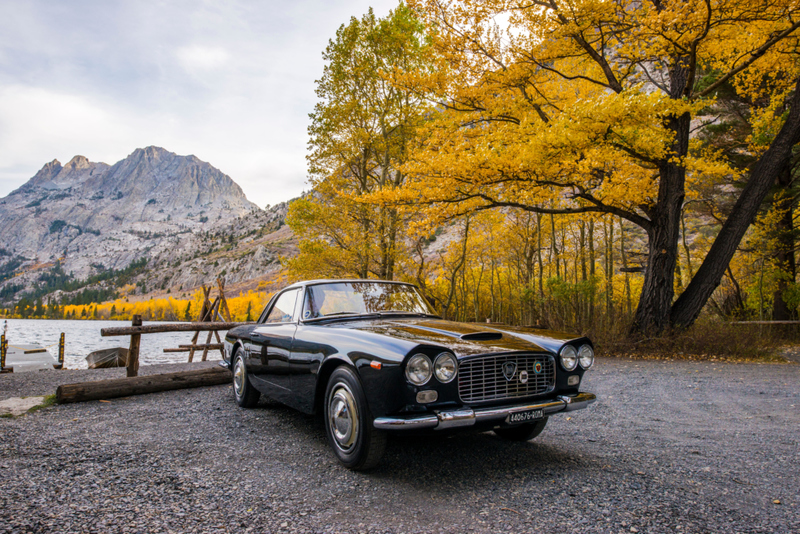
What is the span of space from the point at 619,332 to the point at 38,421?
39.2ft

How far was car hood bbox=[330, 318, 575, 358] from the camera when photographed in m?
3.07

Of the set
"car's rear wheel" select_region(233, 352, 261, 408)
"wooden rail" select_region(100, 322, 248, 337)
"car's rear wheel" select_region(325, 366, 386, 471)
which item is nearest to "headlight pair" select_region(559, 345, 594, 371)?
"car's rear wheel" select_region(325, 366, 386, 471)

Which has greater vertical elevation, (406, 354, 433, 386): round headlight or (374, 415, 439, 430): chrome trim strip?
(406, 354, 433, 386): round headlight

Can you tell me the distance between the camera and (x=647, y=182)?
1067 centimetres

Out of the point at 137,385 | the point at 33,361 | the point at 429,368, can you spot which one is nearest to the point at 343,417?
the point at 429,368

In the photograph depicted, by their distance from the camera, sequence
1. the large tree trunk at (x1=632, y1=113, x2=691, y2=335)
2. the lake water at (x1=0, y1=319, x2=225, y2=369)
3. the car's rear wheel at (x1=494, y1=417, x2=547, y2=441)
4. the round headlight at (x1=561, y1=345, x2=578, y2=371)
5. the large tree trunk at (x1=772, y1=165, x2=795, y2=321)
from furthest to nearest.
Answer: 1. the lake water at (x1=0, y1=319, x2=225, y2=369)
2. the large tree trunk at (x1=772, y1=165, x2=795, y2=321)
3. the large tree trunk at (x1=632, y1=113, x2=691, y2=335)
4. the car's rear wheel at (x1=494, y1=417, x2=547, y2=441)
5. the round headlight at (x1=561, y1=345, x2=578, y2=371)

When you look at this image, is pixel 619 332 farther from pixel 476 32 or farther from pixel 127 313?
pixel 127 313

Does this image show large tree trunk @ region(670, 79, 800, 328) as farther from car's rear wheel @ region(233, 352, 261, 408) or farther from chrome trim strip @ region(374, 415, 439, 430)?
chrome trim strip @ region(374, 415, 439, 430)

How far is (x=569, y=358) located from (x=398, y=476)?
1.58 meters

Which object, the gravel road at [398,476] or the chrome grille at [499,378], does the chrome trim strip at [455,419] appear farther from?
the gravel road at [398,476]

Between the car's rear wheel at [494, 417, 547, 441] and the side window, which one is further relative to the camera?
the side window

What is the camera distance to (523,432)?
390 cm

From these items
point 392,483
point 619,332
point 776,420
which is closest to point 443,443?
point 392,483

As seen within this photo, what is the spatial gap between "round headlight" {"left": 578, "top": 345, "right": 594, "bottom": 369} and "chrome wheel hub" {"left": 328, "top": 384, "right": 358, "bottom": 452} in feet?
6.05
